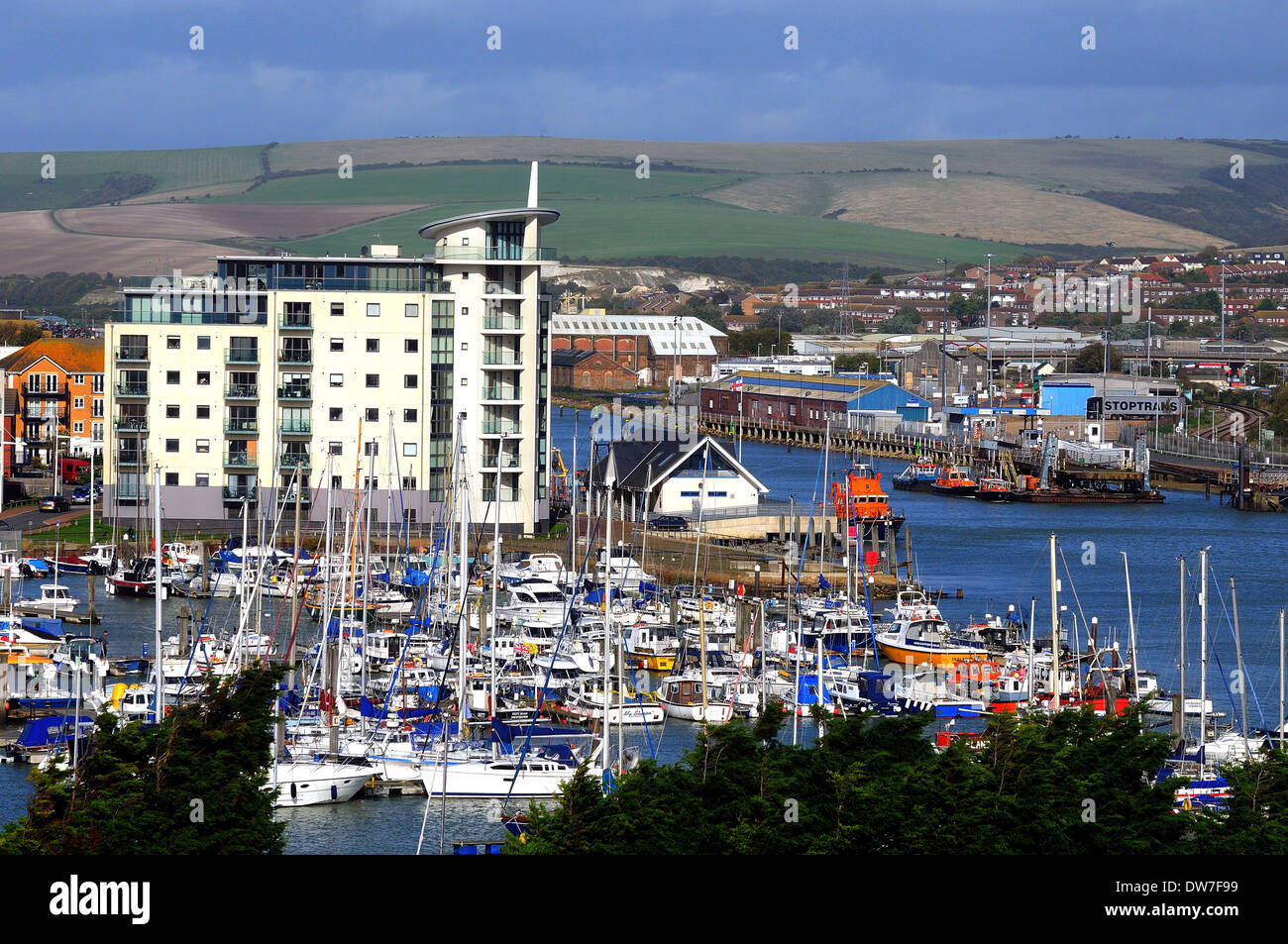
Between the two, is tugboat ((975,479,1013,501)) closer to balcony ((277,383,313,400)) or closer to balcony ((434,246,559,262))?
balcony ((434,246,559,262))

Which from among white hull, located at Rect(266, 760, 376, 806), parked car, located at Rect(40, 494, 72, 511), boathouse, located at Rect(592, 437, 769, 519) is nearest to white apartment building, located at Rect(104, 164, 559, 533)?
parked car, located at Rect(40, 494, 72, 511)

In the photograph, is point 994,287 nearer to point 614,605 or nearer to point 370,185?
point 370,185

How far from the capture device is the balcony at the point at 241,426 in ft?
101

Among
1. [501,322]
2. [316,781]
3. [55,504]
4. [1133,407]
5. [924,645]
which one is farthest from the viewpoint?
[1133,407]

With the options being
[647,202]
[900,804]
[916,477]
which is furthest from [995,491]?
[647,202]

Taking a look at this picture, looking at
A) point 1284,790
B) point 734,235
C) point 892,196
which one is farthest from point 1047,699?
point 892,196

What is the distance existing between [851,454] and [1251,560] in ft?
81.2

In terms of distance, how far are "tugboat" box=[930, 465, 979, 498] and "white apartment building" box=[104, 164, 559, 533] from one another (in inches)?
764

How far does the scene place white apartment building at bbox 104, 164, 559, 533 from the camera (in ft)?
99.4

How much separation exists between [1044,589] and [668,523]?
701 cm

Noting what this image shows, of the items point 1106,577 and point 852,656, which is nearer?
point 852,656

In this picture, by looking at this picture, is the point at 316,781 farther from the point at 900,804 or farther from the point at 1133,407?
the point at 1133,407

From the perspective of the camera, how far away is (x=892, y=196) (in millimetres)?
183125

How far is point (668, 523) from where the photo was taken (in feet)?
109
